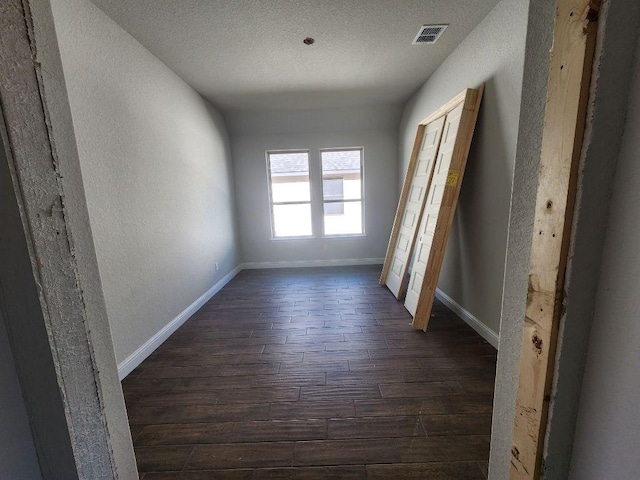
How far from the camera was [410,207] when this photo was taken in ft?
10.6

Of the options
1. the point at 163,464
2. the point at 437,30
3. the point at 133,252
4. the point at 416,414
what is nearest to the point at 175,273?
the point at 133,252

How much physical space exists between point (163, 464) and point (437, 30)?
3.42m

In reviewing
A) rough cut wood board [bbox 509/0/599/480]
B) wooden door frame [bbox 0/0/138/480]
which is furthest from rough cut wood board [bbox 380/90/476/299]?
wooden door frame [bbox 0/0/138/480]

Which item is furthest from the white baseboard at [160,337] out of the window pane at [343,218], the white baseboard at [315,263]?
the window pane at [343,218]

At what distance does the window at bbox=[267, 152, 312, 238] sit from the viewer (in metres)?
4.57

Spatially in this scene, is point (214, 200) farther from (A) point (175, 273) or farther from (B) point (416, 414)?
(B) point (416, 414)

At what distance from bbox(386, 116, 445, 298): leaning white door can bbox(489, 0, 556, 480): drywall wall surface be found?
2121 millimetres

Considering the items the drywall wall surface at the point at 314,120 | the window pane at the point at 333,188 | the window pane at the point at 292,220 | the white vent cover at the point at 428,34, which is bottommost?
the window pane at the point at 292,220


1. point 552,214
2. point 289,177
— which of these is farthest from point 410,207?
point 552,214

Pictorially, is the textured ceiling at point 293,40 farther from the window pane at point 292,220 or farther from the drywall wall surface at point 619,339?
the drywall wall surface at point 619,339

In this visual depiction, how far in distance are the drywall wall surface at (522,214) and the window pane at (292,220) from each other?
4066mm

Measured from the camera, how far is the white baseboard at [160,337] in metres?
1.88

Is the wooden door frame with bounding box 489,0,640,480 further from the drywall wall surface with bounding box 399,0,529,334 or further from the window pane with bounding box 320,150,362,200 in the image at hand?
the window pane with bounding box 320,150,362,200

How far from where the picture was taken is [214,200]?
3.67m
